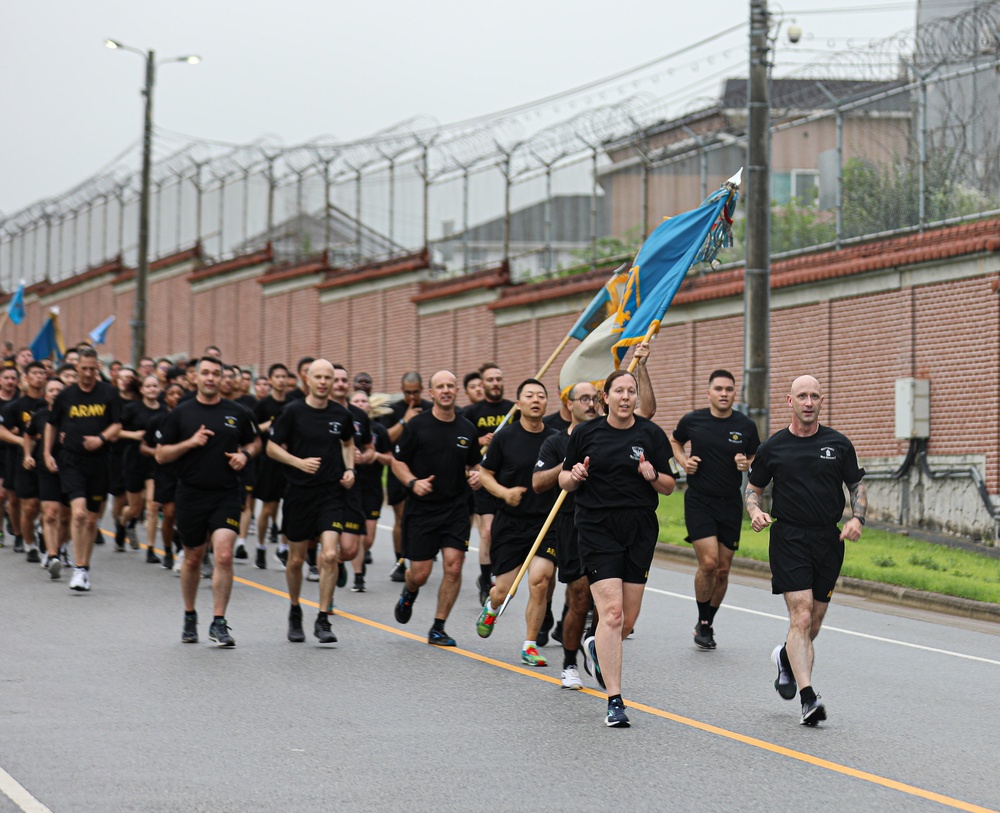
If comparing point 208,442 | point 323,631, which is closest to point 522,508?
point 323,631

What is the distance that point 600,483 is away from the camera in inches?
373

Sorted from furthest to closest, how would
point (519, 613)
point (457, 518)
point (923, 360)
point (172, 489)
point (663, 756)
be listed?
point (923, 360) < point (172, 489) < point (519, 613) < point (457, 518) < point (663, 756)

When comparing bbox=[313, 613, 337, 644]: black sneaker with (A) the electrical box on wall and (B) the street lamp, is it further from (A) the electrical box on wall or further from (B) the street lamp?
(B) the street lamp

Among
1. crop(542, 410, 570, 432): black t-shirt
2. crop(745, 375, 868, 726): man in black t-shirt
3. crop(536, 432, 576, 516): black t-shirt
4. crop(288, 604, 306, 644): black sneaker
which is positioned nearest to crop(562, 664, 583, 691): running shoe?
crop(536, 432, 576, 516): black t-shirt

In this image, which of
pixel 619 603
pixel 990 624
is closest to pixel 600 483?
pixel 619 603

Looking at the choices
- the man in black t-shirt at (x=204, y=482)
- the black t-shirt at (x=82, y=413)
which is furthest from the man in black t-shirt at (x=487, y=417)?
the black t-shirt at (x=82, y=413)

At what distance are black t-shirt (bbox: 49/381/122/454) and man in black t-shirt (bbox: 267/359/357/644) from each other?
4.24m

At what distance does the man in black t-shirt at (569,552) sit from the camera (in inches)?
403

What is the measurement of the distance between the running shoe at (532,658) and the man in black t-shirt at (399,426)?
501cm

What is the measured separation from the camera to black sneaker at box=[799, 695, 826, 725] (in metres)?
8.86

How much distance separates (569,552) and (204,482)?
3.03m

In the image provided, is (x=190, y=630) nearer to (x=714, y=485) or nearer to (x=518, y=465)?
(x=518, y=465)

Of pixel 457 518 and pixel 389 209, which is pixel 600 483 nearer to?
pixel 457 518

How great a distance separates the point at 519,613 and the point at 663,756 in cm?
573
